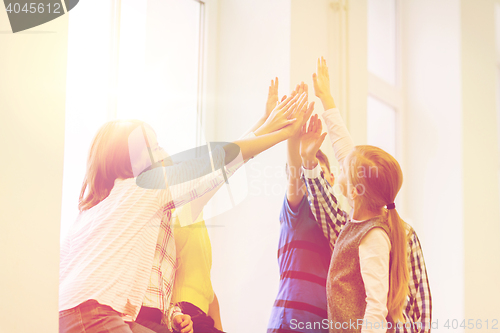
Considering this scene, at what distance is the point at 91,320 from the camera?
38.5 inches

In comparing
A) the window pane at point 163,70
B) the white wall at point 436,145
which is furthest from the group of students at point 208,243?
the white wall at point 436,145

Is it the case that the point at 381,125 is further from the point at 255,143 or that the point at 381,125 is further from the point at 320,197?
the point at 255,143

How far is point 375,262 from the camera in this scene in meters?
1.17

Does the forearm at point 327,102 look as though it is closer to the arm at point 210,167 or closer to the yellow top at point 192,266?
the arm at point 210,167

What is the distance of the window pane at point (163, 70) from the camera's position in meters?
1.30

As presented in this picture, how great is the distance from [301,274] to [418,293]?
0.35m

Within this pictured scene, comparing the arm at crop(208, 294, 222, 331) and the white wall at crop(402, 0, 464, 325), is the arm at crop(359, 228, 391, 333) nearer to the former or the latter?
the arm at crop(208, 294, 222, 331)

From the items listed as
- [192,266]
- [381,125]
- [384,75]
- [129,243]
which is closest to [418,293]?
[192,266]

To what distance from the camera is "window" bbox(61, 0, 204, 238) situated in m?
1.16

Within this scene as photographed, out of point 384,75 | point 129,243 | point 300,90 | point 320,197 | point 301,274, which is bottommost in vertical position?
point 301,274

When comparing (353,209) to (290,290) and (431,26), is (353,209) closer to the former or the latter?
(290,290)

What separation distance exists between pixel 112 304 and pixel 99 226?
0.19 m

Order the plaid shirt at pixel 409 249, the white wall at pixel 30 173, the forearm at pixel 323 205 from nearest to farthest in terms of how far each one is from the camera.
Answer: the white wall at pixel 30 173
the plaid shirt at pixel 409 249
the forearm at pixel 323 205

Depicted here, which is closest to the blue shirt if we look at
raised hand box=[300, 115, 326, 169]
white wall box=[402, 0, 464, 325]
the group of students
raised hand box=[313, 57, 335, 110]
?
the group of students
